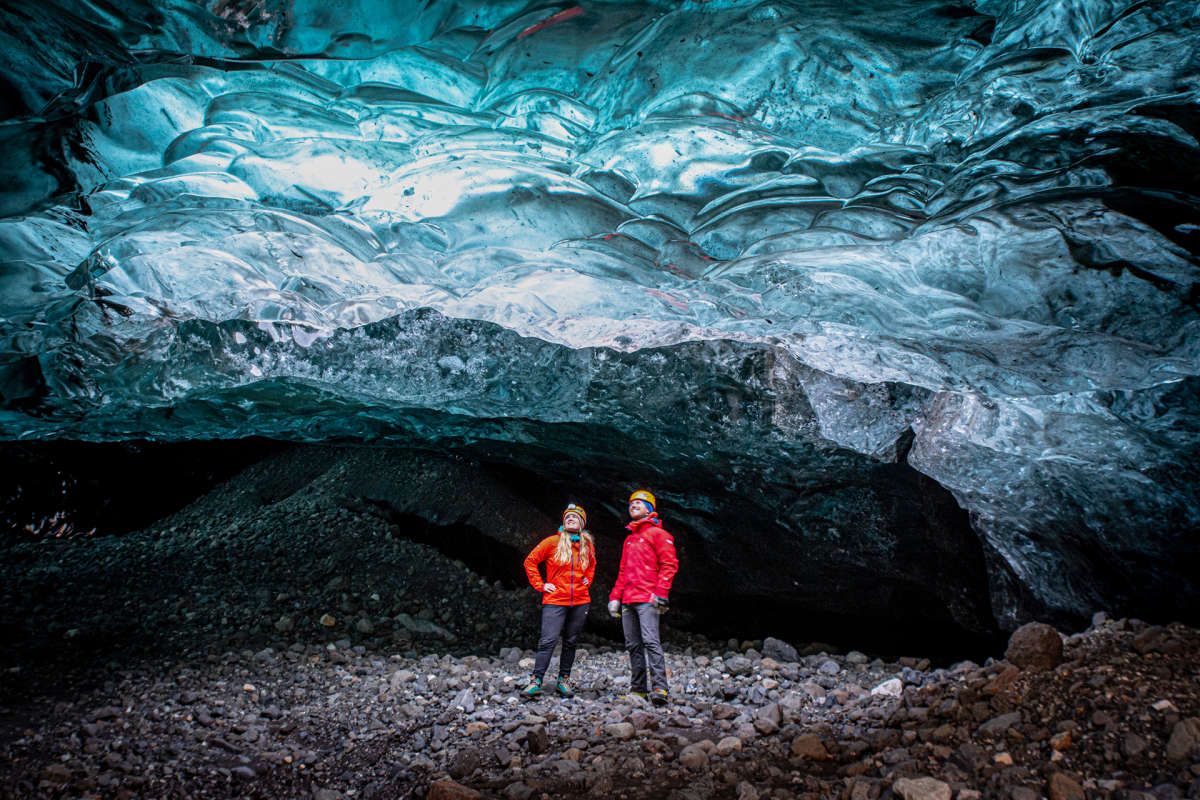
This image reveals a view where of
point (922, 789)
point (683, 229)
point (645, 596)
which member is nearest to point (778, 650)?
point (645, 596)

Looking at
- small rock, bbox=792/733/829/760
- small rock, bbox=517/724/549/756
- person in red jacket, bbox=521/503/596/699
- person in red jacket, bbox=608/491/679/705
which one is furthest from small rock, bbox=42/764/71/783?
small rock, bbox=792/733/829/760

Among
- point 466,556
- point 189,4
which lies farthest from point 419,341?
point 466,556

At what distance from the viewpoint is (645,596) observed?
4520mm

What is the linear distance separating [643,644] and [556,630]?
66cm

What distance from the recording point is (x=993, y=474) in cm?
503

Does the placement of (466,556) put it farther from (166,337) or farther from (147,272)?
(147,272)

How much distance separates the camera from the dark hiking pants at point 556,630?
4.70 m

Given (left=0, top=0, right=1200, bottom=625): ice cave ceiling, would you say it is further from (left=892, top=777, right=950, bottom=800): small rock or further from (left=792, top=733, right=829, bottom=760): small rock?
(left=892, top=777, right=950, bottom=800): small rock

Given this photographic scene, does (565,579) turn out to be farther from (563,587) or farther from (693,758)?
(693,758)

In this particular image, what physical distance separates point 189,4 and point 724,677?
19.7 ft

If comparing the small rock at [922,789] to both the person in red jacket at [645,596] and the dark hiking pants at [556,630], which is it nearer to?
the person in red jacket at [645,596]

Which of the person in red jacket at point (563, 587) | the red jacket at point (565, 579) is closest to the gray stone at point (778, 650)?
the person in red jacket at point (563, 587)

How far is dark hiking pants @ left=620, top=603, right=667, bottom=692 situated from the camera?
450cm

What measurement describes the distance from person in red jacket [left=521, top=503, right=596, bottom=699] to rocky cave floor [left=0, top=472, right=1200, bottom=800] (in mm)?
286
